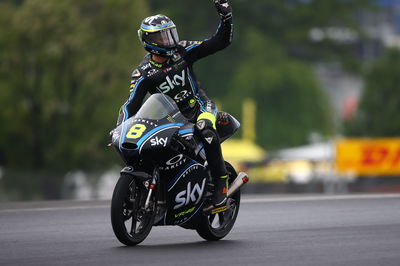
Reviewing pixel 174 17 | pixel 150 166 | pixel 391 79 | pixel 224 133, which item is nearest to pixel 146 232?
pixel 150 166

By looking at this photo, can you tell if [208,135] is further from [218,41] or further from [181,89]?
[218,41]

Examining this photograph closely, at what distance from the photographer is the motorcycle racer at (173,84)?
36.6ft

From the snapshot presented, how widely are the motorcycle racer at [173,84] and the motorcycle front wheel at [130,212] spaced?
0.83 m

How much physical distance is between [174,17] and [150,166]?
182ft

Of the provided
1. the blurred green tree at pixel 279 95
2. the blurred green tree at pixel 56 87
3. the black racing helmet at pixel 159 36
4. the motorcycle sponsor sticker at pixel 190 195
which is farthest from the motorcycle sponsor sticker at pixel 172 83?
the blurred green tree at pixel 279 95

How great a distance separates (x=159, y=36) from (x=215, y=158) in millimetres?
1176

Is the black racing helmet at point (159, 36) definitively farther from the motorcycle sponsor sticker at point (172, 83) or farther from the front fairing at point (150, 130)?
the front fairing at point (150, 130)

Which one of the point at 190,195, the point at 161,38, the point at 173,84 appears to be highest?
the point at 161,38

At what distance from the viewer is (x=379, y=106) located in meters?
48.3

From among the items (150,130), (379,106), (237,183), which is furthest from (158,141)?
(379,106)

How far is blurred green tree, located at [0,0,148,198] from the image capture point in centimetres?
3469

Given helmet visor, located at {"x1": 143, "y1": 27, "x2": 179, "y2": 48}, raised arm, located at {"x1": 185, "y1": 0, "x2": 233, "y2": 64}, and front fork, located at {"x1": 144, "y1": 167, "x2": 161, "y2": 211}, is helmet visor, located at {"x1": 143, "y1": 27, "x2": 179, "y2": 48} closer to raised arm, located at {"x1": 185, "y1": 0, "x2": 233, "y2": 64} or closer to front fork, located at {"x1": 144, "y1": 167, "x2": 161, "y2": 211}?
raised arm, located at {"x1": 185, "y1": 0, "x2": 233, "y2": 64}

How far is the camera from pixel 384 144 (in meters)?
29.3

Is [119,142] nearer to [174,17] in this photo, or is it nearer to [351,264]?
[351,264]
